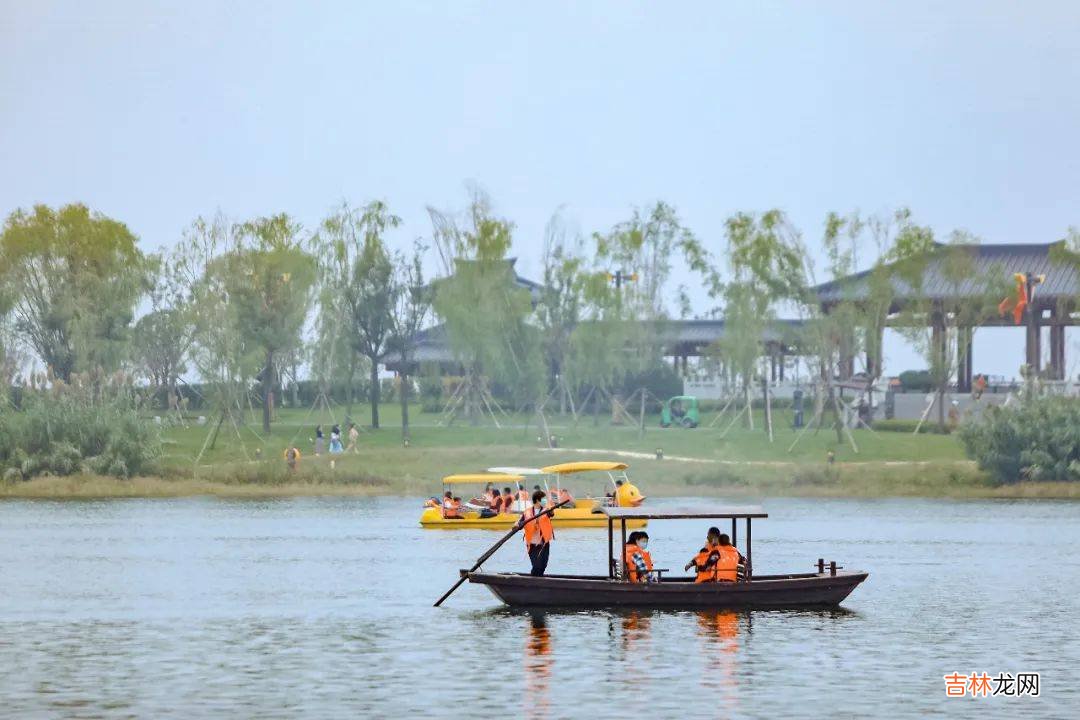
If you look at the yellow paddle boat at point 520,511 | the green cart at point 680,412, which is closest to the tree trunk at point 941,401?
the green cart at point 680,412

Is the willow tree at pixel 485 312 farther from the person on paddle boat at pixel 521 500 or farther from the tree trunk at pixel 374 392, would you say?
the person on paddle boat at pixel 521 500

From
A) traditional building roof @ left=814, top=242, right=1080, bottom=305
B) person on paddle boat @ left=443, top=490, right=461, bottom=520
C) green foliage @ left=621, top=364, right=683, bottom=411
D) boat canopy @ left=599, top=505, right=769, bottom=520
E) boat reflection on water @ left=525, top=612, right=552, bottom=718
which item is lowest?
boat reflection on water @ left=525, top=612, right=552, bottom=718

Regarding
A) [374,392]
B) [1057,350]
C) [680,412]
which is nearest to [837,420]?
[680,412]

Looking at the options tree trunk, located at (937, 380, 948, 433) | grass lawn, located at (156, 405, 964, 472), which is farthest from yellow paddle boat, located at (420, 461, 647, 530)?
tree trunk, located at (937, 380, 948, 433)

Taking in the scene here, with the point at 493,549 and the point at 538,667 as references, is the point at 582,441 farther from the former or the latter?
the point at 538,667

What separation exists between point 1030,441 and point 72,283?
52764mm

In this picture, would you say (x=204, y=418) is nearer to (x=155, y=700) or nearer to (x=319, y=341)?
(x=319, y=341)

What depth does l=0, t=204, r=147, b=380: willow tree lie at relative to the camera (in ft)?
335

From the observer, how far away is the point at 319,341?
10519cm

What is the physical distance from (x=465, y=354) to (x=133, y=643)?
66.8m

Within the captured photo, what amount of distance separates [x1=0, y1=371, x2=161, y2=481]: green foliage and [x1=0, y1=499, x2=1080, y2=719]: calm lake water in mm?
18779

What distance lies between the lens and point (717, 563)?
3919cm

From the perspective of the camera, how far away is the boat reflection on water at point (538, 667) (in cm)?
2969

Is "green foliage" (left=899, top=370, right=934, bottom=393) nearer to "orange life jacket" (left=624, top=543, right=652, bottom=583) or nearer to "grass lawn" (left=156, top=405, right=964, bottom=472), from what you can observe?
"grass lawn" (left=156, top=405, right=964, bottom=472)
